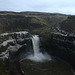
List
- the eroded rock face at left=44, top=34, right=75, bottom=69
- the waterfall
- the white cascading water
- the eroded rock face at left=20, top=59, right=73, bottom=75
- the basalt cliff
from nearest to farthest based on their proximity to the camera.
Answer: the basalt cliff
the eroded rock face at left=20, top=59, right=73, bottom=75
the eroded rock face at left=44, top=34, right=75, bottom=69
the white cascading water
the waterfall

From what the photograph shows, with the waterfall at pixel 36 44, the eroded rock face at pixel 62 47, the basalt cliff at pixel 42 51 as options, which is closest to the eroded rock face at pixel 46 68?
the basalt cliff at pixel 42 51

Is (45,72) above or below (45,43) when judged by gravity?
below

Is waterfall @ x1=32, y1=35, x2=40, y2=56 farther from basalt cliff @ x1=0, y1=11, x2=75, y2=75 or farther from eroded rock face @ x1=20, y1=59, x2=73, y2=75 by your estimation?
eroded rock face @ x1=20, y1=59, x2=73, y2=75

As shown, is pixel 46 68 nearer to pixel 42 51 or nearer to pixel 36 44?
pixel 42 51

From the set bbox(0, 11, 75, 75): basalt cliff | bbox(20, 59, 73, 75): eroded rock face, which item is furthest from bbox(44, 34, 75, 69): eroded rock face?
bbox(20, 59, 73, 75): eroded rock face

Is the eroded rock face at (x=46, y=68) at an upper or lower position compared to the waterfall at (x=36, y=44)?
lower

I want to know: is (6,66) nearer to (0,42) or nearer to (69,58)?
(0,42)

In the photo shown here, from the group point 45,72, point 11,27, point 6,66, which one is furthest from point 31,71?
point 11,27

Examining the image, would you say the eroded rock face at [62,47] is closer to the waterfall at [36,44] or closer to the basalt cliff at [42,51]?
the basalt cliff at [42,51]

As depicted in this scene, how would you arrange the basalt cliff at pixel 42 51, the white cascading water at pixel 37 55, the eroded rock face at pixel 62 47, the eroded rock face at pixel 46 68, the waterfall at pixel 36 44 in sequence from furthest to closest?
the waterfall at pixel 36 44 → the white cascading water at pixel 37 55 → the eroded rock face at pixel 62 47 → the eroded rock face at pixel 46 68 → the basalt cliff at pixel 42 51

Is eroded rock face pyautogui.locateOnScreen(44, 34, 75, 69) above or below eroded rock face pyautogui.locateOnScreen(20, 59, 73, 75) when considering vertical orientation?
above

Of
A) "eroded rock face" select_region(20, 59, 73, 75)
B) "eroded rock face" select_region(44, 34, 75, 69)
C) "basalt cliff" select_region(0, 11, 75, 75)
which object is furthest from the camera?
"eroded rock face" select_region(44, 34, 75, 69)
